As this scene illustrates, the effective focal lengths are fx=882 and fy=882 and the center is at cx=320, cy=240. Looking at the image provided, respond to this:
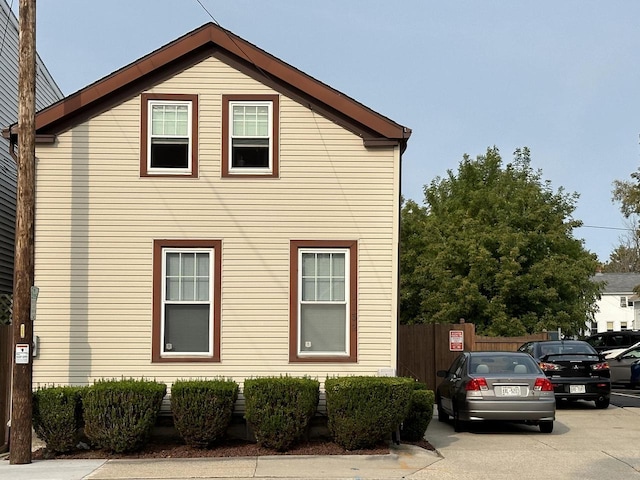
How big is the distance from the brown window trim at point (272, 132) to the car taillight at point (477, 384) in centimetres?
491

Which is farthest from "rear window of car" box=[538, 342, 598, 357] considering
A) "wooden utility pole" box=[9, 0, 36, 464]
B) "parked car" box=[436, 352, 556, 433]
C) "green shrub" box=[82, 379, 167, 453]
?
"wooden utility pole" box=[9, 0, 36, 464]

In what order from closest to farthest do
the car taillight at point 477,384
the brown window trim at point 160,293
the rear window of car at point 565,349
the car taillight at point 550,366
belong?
1. the brown window trim at point 160,293
2. the car taillight at point 477,384
3. the car taillight at point 550,366
4. the rear window of car at point 565,349

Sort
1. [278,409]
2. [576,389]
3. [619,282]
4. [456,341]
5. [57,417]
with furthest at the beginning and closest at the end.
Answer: [619,282]
[456,341]
[576,389]
[278,409]
[57,417]

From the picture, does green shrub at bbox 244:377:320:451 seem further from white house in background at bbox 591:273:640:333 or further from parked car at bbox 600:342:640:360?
white house in background at bbox 591:273:640:333

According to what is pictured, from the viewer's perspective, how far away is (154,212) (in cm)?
1486

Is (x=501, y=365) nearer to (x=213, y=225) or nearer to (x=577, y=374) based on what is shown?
(x=577, y=374)

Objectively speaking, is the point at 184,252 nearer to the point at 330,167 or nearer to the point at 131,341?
the point at 131,341

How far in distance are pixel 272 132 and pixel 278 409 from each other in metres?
4.77

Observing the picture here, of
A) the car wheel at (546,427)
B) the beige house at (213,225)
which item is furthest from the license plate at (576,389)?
the beige house at (213,225)

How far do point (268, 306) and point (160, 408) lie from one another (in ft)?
8.05

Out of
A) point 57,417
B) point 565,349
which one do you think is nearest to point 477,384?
point 565,349

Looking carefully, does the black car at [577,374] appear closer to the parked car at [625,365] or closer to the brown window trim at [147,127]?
the parked car at [625,365]

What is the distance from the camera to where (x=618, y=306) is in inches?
2694

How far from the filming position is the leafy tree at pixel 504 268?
32.6 metres
